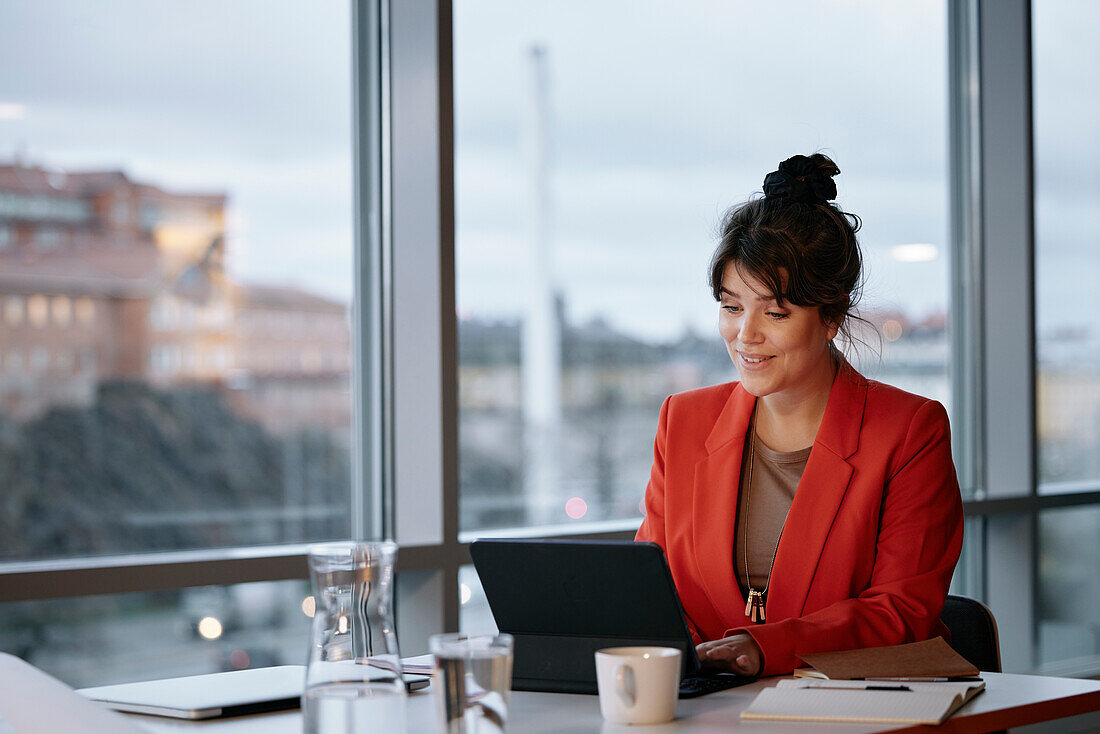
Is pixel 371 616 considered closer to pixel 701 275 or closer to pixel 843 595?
pixel 843 595

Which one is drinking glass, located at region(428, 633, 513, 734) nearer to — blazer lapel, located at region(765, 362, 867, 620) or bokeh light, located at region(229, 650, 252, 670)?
blazer lapel, located at region(765, 362, 867, 620)

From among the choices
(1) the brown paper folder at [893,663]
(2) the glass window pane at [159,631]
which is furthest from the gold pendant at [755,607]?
(2) the glass window pane at [159,631]

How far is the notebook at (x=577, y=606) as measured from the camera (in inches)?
51.5

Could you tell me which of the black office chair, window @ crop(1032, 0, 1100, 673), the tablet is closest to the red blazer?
the black office chair

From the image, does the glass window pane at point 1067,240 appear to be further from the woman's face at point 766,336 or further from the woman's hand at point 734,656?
the woman's hand at point 734,656

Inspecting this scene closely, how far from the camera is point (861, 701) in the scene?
4.23 feet

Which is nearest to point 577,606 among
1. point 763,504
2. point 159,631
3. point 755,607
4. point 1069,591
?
point 755,607

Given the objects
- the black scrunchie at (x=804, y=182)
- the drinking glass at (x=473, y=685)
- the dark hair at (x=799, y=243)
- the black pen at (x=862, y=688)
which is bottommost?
the black pen at (x=862, y=688)

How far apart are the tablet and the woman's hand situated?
1.17 feet

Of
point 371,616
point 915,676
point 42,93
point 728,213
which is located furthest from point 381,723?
point 42,93

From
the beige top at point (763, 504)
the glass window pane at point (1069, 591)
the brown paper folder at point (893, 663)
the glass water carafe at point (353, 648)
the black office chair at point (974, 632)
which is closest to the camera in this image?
the glass water carafe at point (353, 648)

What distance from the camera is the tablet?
129 centimetres

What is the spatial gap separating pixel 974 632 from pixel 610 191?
1.70 meters

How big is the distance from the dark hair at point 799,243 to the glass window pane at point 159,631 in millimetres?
1277
